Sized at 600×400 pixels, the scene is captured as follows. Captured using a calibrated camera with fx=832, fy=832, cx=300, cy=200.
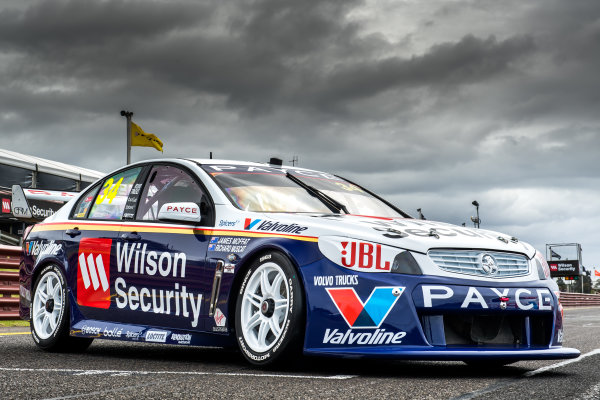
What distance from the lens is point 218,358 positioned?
623 cm

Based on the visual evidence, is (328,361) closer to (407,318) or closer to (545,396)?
(407,318)

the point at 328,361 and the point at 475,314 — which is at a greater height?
the point at 475,314

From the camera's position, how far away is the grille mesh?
495cm

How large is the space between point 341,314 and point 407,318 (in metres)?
0.39

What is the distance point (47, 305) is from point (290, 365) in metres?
2.99

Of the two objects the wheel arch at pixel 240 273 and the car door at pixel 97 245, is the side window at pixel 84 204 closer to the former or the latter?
the car door at pixel 97 245

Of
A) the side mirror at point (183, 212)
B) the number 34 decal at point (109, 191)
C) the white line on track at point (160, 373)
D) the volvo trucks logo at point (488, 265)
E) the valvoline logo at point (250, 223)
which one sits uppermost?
the number 34 decal at point (109, 191)

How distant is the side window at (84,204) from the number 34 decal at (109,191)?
11 centimetres

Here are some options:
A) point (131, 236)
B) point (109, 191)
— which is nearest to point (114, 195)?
point (109, 191)

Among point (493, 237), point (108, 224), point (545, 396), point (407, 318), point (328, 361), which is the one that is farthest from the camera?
point (108, 224)

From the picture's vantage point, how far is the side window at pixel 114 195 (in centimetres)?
687

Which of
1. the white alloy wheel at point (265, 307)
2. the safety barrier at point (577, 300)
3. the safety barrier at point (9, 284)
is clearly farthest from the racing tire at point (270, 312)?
the safety barrier at point (577, 300)

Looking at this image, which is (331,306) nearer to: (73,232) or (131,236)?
(131,236)

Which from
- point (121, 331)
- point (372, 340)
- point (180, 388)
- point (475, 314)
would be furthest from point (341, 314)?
point (121, 331)
